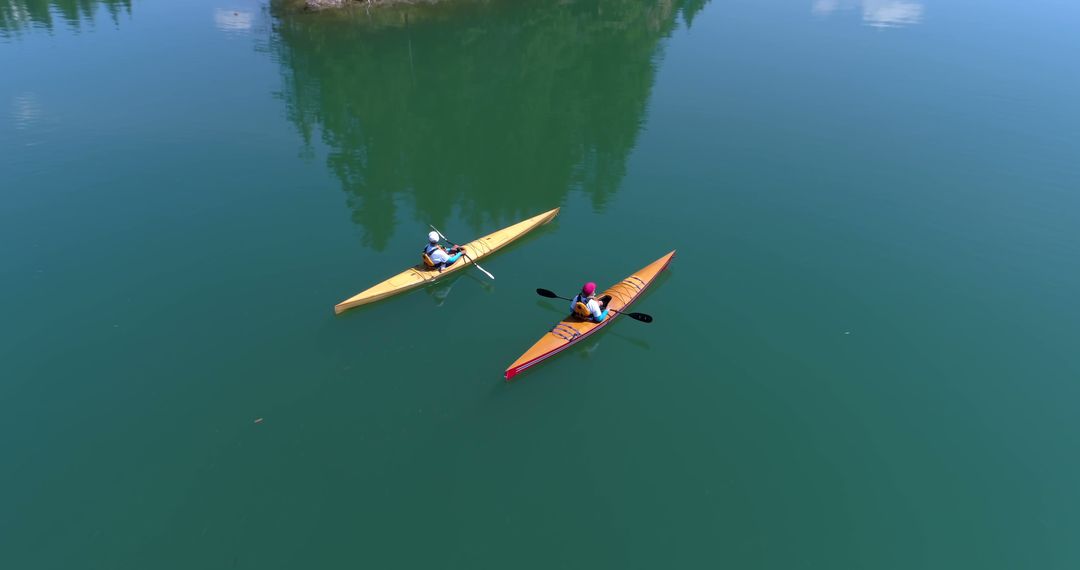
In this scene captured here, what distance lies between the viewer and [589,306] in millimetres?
15719

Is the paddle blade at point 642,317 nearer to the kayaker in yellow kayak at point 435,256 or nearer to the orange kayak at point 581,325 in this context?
the orange kayak at point 581,325

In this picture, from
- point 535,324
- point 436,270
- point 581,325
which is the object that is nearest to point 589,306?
point 581,325

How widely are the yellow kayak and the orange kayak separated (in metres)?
4.03

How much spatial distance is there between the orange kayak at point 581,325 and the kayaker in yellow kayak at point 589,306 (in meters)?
0.18

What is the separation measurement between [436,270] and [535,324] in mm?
3603

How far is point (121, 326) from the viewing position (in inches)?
632

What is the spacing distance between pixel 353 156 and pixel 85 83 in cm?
1760

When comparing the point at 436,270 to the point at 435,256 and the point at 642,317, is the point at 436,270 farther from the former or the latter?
the point at 642,317

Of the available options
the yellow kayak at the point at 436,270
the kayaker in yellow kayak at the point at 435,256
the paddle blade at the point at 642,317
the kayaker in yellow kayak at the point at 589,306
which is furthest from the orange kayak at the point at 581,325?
the kayaker in yellow kayak at the point at 435,256

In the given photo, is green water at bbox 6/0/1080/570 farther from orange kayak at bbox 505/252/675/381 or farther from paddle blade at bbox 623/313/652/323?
paddle blade at bbox 623/313/652/323

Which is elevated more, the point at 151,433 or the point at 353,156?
the point at 353,156

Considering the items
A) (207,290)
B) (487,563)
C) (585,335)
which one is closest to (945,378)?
(585,335)


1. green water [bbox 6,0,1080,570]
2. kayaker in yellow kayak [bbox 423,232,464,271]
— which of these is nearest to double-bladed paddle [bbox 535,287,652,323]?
green water [bbox 6,0,1080,570]

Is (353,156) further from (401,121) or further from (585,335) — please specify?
(585,335)
